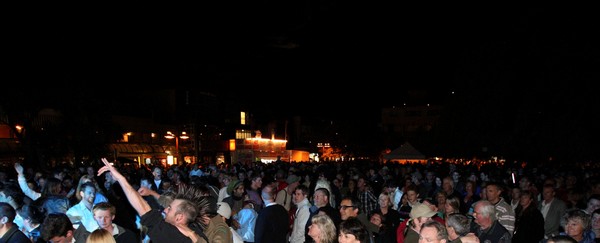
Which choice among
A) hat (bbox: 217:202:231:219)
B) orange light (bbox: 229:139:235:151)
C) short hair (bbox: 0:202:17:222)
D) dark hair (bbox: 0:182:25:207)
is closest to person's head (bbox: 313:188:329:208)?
hat (bbox: 217:202:231:219)

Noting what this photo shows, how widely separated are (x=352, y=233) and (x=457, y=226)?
123 centimetres

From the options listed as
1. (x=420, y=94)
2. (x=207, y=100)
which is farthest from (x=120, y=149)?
(x=420, y=94)

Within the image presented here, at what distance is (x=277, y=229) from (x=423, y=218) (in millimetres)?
2009

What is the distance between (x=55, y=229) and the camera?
5.10 m

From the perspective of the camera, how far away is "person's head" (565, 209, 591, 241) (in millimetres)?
5902

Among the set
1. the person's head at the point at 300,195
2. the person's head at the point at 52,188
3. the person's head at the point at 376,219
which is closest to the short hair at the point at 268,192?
the person's head at the point at 300,195

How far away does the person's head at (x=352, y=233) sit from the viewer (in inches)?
181

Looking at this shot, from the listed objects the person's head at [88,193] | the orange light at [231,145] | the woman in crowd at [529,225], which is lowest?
the woman in crowd at [529,225]

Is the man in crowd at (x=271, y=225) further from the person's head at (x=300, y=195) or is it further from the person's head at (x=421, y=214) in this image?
the person's head at (x=421, y=214)

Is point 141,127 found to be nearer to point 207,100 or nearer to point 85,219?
point 207,100

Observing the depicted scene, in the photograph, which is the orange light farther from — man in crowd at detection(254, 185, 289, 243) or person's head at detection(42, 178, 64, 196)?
man in crowd at detection(254, 185, 289, 243)

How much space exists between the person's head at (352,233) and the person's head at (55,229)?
2.58 metres

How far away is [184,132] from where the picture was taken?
176 feet

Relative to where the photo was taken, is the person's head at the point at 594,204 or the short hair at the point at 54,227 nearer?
the short hair at the point at 54,227
